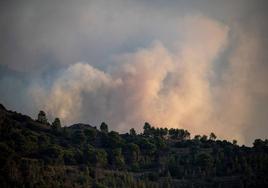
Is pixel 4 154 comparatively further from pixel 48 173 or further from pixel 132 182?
pixel 132 182

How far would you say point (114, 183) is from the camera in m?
198

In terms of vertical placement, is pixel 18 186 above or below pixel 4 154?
below

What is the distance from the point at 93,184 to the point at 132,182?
15.3 metres

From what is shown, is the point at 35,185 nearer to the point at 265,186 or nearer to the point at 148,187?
the point at 148,187

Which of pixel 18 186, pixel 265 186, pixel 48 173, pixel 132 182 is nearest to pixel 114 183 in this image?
pixel 132 182

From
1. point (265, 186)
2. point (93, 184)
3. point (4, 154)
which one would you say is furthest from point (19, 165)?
point (265, 186)

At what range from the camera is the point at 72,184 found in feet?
618

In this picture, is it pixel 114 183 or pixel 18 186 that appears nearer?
pixel 18 186

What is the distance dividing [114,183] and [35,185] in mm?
35686

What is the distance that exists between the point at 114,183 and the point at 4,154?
4242 cm

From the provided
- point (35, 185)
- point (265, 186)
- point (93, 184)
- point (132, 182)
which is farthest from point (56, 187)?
Answer: point (265, 186)

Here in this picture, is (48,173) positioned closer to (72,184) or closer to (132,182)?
(72,184)

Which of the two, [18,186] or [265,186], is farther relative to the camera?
[265,186]

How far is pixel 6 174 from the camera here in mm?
177500
